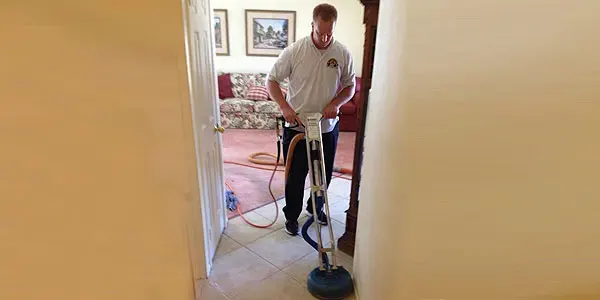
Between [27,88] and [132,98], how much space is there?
11.9 inches

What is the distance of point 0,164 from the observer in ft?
3.75

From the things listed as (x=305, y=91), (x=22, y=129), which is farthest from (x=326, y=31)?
(x=22, y=129)

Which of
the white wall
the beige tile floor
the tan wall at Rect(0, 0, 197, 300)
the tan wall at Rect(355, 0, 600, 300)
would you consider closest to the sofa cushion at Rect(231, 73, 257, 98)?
the white wall

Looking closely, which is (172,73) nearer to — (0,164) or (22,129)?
(22,129)

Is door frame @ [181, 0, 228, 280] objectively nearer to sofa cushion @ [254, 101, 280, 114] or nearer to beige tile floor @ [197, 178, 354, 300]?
beige tile floor @ [197, 178, 354, 300]

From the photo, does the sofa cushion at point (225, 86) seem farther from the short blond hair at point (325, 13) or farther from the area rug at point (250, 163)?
the short blond hair at point (325, 13)

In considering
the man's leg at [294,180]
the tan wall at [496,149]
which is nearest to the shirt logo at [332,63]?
the man's leg at [294,180]

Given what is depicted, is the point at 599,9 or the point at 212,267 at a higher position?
the point at 599,9

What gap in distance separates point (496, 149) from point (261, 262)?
5.10 feet

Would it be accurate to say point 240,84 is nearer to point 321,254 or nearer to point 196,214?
point 196,214

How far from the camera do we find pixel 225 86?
557cm

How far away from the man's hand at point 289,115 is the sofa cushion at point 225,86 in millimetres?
3579

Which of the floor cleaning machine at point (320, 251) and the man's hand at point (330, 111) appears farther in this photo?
the man's hand at point (330, 111)

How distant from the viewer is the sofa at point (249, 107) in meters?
5.31
